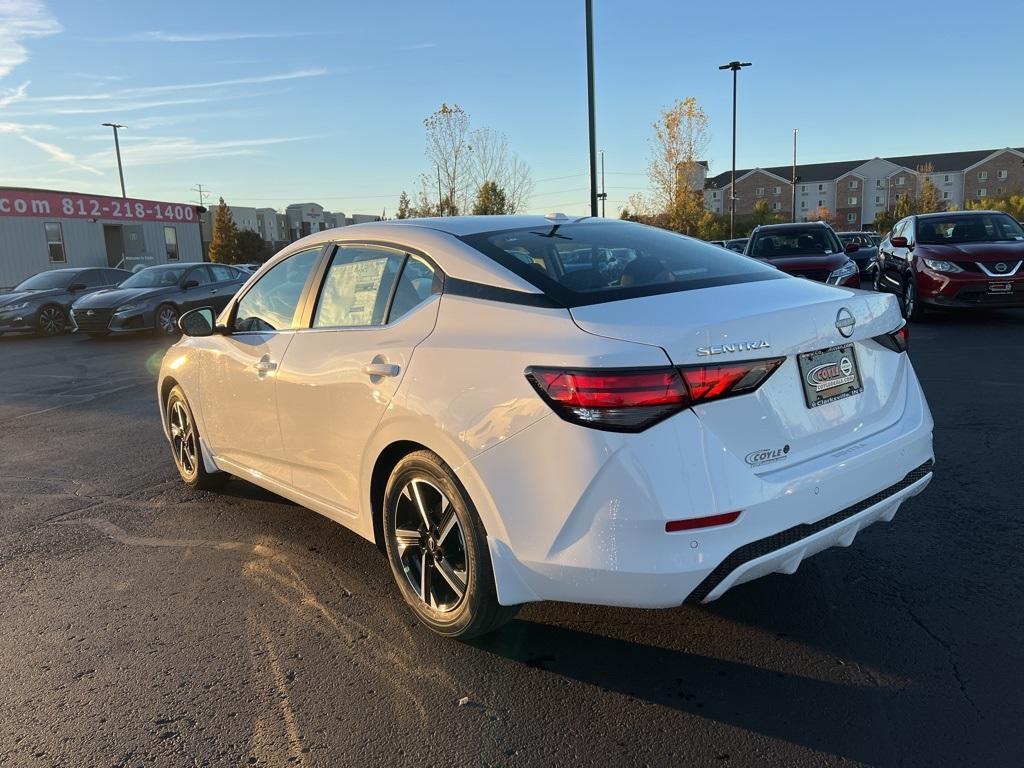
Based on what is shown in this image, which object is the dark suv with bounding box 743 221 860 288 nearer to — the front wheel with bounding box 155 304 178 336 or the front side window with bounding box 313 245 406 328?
the front side window with bounding box 313 245 406 328

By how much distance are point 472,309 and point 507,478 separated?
2.19 feet

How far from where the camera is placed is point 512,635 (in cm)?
307

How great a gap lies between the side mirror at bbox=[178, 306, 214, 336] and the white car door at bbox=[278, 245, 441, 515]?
96 centimetres

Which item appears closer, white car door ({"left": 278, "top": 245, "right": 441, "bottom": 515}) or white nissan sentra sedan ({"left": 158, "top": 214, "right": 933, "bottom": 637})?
white nissan sentra sedan ({"left": 158, "top": 214, "right": 933, "bottom": 637})

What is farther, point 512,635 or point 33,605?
point 33,605

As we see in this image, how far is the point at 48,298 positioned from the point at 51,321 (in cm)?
51

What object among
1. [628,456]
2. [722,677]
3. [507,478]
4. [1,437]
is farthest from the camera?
[1,437]

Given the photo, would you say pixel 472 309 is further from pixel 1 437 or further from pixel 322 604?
pixel 1 437

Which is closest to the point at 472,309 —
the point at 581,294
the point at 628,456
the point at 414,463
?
the point at 581,294

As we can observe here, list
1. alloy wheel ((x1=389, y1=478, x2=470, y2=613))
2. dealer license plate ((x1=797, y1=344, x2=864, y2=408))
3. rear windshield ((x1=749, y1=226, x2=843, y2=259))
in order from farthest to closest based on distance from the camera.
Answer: rear windshield ((x1=749, y1=226, x2=843, y2=259))
alloy wheel ((x1=389, y1=478, x2=470, y2=613))
dealer license plate ((x1=797, y1=344, x2=864, y2=408))

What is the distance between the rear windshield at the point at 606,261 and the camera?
9.29 feet

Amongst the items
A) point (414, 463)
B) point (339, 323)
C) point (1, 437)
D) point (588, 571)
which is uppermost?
point (339, 323)

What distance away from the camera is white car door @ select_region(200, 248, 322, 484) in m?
3.84

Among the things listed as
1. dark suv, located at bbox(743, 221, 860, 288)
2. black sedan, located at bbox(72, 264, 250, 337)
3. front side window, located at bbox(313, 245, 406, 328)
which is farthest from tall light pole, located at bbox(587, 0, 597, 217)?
front side window, located at bbox(313, 245, 406, 328)
